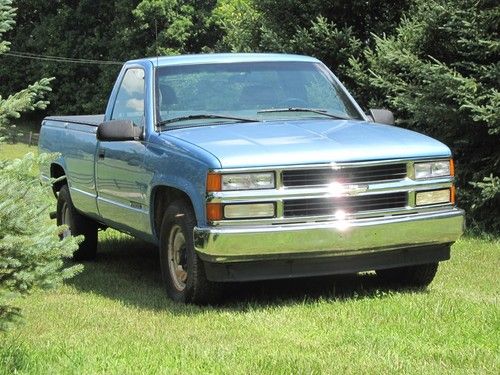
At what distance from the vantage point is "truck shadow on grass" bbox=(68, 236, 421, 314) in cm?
754

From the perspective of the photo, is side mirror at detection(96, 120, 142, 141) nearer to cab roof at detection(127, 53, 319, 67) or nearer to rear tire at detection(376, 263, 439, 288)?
cab roof at detection(127, 53, 319, 67)

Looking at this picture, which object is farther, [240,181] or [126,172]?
[126,172]

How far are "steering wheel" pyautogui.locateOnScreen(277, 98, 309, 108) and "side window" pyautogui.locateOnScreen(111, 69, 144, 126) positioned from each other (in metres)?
1.17

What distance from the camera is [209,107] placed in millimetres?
8258

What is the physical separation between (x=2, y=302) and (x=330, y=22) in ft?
42.1

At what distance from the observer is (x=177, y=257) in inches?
302

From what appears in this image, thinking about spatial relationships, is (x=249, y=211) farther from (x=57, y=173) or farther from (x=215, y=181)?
(x=57, y=173)

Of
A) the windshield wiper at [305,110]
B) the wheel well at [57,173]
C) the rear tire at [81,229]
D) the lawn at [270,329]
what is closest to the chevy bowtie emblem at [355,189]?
the lawn at [270,329]

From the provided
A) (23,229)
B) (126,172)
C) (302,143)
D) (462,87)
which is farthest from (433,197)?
(462,87)

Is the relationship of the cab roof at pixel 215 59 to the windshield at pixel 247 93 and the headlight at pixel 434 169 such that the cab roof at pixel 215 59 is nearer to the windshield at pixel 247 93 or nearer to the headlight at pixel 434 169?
the windshield at pixel 247 93

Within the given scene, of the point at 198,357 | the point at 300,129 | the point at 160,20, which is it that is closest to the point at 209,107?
the point at 300,129

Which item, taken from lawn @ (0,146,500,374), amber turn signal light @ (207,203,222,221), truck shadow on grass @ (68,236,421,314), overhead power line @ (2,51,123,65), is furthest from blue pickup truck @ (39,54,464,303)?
overhead power line @ (2,51,123,65)

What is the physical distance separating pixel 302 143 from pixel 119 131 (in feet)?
5.44

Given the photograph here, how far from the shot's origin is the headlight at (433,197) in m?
7.41
